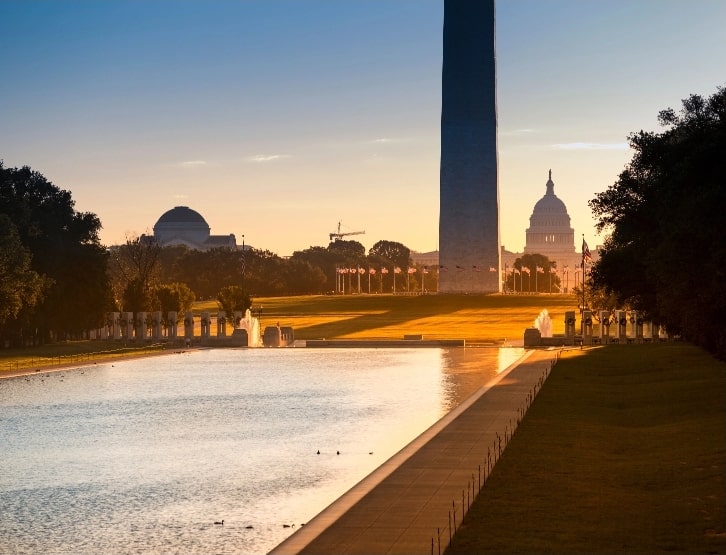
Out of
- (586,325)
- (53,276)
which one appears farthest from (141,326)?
(586,325)

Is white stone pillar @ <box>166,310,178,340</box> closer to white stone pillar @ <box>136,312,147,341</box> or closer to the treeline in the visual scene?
white stone pillar @ <box>136,312,147,341</box>

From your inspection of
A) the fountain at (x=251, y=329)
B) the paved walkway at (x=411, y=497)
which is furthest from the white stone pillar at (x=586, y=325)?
the paved walkway at (x=411, y=497)

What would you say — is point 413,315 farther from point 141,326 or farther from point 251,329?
point 251,329

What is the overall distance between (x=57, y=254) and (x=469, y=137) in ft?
172

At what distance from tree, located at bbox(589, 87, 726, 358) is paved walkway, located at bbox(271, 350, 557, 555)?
8970 mm

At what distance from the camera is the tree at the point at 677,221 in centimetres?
3769

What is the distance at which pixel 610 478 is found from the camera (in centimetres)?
2264

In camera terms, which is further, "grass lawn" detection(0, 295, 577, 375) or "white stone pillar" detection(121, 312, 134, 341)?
"white stone pillar" detection(121, 312, 134, 341)

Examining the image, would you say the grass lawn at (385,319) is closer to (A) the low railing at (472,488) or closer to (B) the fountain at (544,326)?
(B) the fountain at (544,326)

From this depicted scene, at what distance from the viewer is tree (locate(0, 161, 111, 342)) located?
83.9 meters

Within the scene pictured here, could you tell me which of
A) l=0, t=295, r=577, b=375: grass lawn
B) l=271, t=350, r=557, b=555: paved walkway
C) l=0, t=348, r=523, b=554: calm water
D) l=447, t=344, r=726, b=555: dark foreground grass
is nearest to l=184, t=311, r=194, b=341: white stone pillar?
l=0, t=295, r=577, b=375: grass lawn

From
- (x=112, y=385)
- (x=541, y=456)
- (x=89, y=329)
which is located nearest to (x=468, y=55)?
(x=89, y=329)

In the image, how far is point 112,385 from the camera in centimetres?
4797

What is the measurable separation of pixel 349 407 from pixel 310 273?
147325 millimetres
